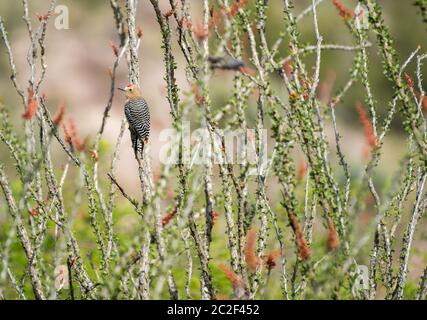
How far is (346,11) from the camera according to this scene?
352 cm

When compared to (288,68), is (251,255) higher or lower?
lower

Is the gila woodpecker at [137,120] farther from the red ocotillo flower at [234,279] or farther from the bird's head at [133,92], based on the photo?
the red ocotillo flower at [234,279]

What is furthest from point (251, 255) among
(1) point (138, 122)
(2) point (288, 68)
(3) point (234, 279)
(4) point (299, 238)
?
(2) point (288, 68)

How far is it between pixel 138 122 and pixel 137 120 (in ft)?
0.05

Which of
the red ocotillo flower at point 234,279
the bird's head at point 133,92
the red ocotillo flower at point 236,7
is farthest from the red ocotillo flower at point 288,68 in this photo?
the red ocotillo flower at point 234,279

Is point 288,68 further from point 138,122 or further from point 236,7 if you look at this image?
point 138,122

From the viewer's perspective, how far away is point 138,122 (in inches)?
151

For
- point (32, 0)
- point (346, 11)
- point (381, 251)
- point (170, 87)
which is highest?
point (32, 0)

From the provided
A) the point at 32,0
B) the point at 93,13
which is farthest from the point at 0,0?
the point at 93,13

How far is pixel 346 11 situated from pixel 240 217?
1.24 metres

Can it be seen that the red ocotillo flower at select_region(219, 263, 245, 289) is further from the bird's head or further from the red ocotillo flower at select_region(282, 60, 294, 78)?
the bird's head

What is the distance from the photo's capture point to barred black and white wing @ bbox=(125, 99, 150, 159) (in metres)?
3.72

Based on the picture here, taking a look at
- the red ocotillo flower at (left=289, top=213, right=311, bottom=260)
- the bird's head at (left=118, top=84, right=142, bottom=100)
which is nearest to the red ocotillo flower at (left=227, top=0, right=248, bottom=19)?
the bird's head at (left=118, top=84, right=142, bottom=100)
